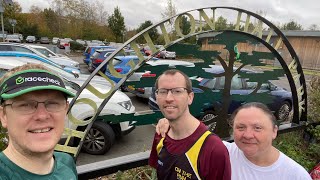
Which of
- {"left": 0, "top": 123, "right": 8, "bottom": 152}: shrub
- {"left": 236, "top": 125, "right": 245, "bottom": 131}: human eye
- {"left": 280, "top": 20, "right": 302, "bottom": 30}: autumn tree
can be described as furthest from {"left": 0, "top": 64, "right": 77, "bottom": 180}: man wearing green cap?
{"left": 280, "top": 20, "right": 302, "bottom": 30}: autumn tree

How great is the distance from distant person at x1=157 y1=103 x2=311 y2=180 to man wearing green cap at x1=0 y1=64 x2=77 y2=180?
1.25 m

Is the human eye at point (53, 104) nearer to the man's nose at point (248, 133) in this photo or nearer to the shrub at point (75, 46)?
the man's nose at point (248, 133)

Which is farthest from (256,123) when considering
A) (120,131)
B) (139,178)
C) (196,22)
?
(120,131)

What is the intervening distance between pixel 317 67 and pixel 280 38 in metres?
25.9

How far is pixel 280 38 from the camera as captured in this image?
14.4 ft

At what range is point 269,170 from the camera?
70.9 inches

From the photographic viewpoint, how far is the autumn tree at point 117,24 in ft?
138

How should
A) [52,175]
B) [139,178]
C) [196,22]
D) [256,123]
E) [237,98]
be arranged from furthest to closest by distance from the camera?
[237,98] → [139,178] → [196,22] → [256,123] → [52,175]

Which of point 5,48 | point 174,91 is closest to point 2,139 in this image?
point 174,91

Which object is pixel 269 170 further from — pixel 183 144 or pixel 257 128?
pixel 183 144

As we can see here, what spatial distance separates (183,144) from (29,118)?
971mm

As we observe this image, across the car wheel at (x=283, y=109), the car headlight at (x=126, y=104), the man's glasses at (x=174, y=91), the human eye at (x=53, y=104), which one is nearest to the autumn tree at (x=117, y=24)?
the car wheel at (x=283, y=109)

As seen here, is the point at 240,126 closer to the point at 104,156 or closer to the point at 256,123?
the point at 256,123

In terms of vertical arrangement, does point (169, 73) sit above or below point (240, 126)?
above
